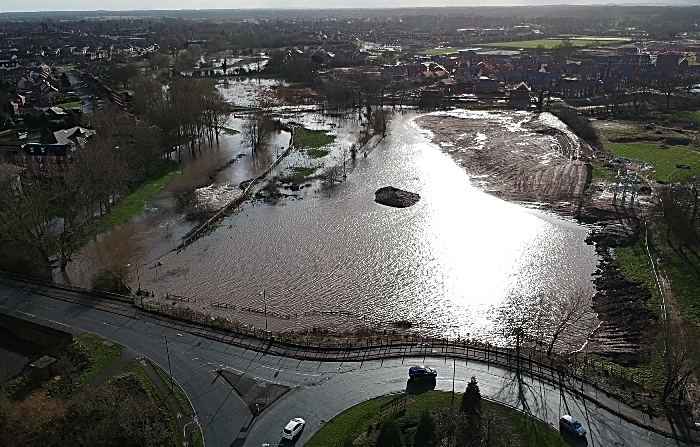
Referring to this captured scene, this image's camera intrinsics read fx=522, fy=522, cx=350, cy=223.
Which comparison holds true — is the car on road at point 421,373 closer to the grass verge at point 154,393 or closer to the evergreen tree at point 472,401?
the evergreen tree at point 472,401

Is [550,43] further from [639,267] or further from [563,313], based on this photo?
[563,313]

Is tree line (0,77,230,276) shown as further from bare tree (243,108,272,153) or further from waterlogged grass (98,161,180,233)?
bare tree (243,108,272,153)

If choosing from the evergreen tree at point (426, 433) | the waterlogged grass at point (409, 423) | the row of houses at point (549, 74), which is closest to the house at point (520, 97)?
the row of houses at point (549, 74)

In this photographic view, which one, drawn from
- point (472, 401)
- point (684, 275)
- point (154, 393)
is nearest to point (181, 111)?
point (154, 393)

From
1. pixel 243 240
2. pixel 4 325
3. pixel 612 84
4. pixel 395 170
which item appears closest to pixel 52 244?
pixel 4 325

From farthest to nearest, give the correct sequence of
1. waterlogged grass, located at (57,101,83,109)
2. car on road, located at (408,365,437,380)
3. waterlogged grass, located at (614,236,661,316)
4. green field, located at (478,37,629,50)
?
green field, located at (478,37,629,50)
waterlogged grass, located at (57,101,83,109)
waterlogged grass, located at (614,236,661,316)
car on road, located at (408,365,437,380)

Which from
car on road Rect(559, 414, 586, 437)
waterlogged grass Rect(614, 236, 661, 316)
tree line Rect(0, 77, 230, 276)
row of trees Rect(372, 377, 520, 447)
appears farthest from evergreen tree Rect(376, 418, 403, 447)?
tree line Rect(0, 77, 230, 276)
